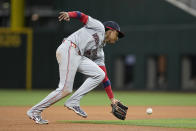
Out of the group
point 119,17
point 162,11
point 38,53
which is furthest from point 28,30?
point 162,11

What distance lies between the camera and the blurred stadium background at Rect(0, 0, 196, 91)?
25.6m

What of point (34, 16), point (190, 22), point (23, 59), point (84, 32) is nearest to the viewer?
point (84, 32)

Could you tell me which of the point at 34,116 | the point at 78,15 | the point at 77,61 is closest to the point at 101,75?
the point at 77,61

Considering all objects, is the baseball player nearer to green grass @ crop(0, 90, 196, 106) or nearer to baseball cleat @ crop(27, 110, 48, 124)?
baseball cleat @ crop(27, 110, 48, 124)

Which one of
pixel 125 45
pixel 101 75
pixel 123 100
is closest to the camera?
pixel 101 75

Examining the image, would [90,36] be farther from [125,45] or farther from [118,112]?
[125,45]

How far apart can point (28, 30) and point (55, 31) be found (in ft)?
4.96

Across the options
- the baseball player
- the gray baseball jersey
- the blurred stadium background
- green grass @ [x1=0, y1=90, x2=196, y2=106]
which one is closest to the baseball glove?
the baseball player

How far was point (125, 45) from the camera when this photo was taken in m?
26.8

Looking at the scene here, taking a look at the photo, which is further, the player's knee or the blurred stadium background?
the blurred stadium background

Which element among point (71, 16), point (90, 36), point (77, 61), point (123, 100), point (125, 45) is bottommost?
point (123, 100)

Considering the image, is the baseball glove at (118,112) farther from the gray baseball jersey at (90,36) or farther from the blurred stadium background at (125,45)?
the blurred stadium background at (125,45)

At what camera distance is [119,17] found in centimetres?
2714

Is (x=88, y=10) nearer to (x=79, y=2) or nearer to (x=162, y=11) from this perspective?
(x=79, y=2)
